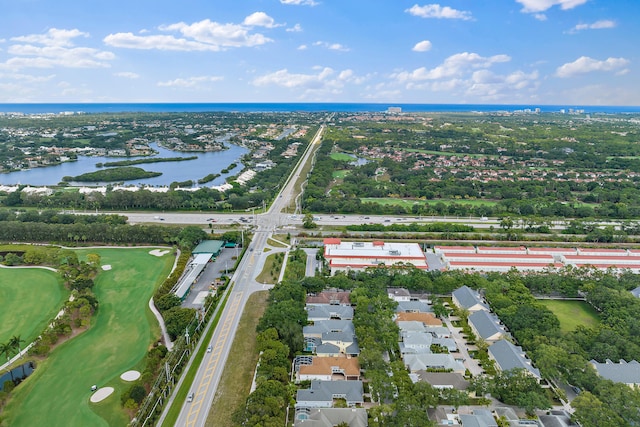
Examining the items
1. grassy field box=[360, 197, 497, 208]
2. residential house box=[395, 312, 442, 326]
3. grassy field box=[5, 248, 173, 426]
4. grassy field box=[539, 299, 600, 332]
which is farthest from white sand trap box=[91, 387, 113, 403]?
grassy field box=[360, 197, 497, 208]

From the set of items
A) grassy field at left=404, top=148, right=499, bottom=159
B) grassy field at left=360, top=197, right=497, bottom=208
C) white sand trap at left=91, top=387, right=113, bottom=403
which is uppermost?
grassy field at left=404, top=148, right=499, bottom=159

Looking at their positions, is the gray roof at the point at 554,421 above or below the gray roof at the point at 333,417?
below

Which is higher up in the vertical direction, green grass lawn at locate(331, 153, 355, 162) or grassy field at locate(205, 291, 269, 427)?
green grass lawn at locate(331, 153, 355, 162)

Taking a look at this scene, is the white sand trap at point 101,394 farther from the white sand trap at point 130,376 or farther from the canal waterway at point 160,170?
the canal waterway at point 160,170

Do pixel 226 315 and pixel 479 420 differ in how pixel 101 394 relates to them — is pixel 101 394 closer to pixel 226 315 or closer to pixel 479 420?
pixel 226 315

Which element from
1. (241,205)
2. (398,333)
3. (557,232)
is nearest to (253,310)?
(398,333)

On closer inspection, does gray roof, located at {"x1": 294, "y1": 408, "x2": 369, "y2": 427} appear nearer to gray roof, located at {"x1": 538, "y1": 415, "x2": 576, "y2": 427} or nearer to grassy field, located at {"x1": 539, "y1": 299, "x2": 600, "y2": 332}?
gray roof, located at {"x1": 538, "y1": 415, "x2": 576, "y2": 427}

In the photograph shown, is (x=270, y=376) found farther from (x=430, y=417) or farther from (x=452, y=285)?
(x=452, y=285)

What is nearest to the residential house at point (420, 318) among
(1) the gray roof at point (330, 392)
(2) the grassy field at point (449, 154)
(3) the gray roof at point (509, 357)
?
(3) the gray roof at point (509, 357)
